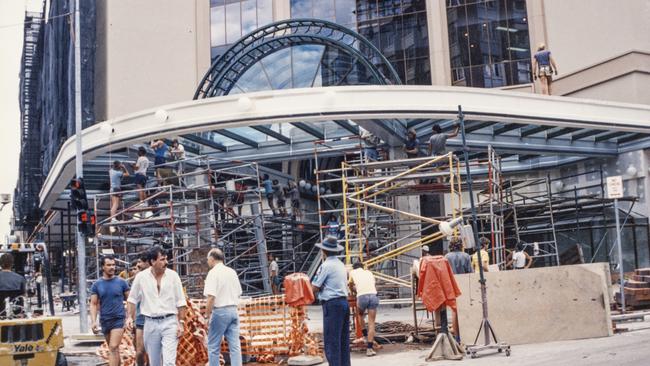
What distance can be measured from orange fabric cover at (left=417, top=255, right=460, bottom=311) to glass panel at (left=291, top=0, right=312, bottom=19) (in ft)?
92.7

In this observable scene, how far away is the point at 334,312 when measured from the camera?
346 inches

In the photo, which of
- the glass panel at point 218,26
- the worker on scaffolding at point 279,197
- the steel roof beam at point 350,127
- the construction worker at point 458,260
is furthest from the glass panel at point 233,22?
the construction worker at point 458,260

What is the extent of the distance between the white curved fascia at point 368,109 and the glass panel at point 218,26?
19.9m

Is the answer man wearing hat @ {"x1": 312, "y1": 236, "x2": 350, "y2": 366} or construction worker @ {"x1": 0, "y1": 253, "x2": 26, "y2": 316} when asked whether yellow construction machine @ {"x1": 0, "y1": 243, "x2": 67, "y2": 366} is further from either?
man wearing hat @ {"x1": 312, "y1": 236, "x2": 350, "y2": 366}

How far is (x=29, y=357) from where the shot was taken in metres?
10.1

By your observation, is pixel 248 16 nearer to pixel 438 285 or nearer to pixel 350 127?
pixel 350 127

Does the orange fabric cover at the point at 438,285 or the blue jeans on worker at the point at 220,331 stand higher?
the orange fabric cover at the point at 438,285

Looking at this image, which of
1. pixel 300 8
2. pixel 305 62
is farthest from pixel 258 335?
pixel 300 8

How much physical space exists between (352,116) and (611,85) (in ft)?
38.8

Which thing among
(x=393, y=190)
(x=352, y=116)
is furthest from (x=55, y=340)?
(x=352, y=116)

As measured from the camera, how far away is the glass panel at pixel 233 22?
38.3m

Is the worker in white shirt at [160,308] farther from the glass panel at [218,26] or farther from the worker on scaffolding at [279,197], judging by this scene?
the glass panel at [218,26]

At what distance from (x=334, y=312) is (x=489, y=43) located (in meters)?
27.3

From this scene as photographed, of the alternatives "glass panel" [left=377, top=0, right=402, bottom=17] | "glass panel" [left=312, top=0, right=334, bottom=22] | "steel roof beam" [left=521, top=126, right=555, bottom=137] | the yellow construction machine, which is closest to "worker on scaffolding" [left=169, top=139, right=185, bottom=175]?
the yellow construction machine
